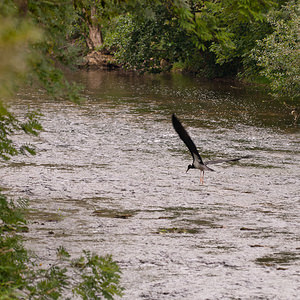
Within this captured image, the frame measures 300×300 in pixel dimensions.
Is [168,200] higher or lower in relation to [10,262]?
lower

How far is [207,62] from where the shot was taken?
41.6 meters

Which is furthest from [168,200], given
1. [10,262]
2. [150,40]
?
[150,40]

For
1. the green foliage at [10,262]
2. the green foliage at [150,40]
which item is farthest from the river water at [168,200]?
the green foliage at [150,40]

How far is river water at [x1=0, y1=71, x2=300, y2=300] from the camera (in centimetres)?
718

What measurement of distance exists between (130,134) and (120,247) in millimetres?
11193

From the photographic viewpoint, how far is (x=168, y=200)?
1101 centimetres

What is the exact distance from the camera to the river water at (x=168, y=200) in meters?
7.18

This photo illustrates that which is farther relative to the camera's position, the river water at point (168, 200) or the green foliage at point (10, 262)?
the river water at point (168, 200)

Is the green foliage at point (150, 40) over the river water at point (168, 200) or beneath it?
over

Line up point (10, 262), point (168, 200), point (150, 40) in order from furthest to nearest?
point (150, 40) → point (168, 200) → point (10, 262)

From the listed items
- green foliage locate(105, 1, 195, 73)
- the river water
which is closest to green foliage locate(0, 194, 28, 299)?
the river water

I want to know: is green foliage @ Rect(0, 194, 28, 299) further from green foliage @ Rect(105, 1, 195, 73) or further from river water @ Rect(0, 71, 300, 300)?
green foliage @ Rect(105, 1, 195, 73)

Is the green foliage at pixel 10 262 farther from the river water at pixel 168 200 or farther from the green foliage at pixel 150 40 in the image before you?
the green foliage at pixel 150 40

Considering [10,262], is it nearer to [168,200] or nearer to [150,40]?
[168,200]
